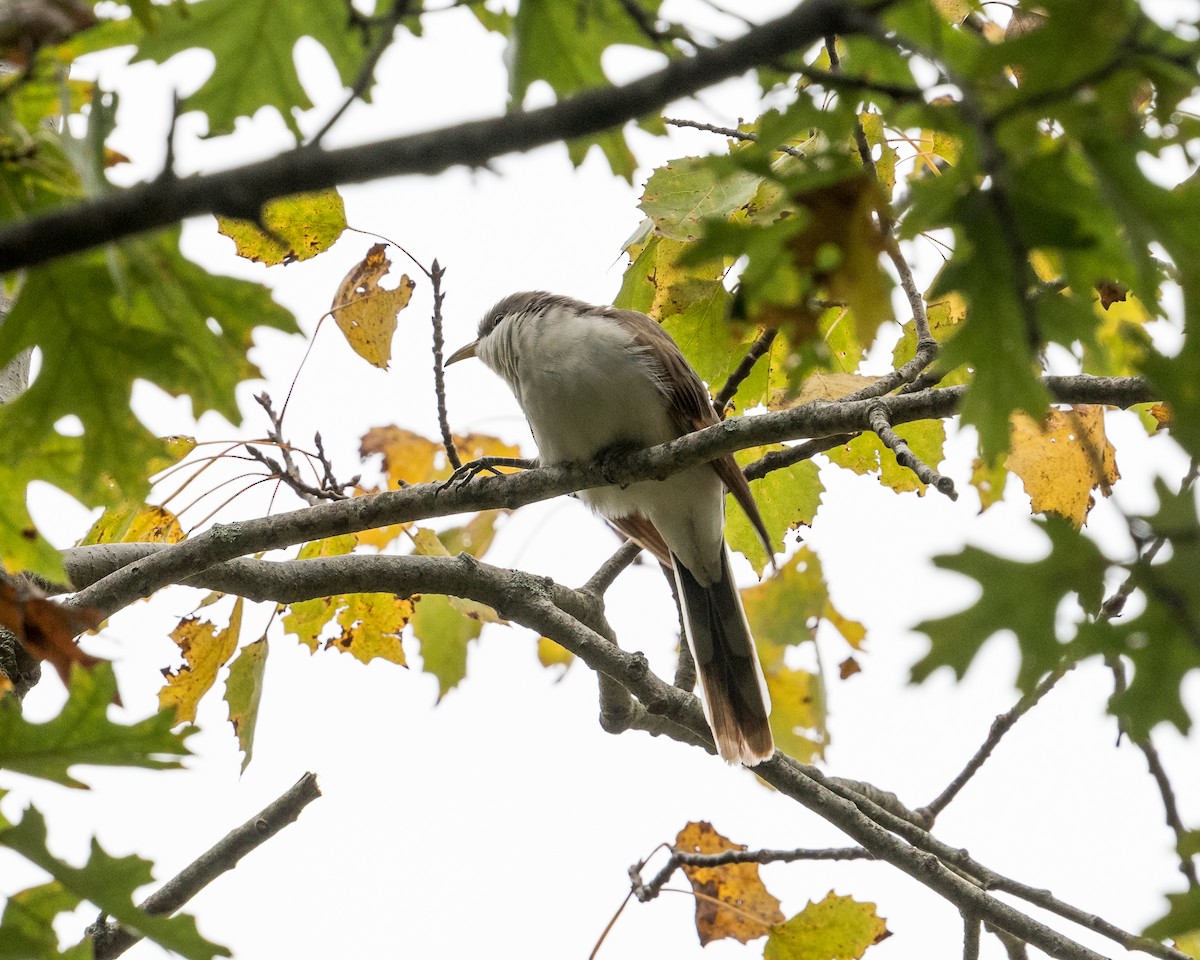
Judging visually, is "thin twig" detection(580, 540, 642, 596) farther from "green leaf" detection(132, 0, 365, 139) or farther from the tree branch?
"green leaf" detection(132, 0, 365, 139)

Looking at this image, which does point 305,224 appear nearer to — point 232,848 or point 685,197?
point 685,197

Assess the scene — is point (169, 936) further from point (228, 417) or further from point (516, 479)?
point (516, 479)

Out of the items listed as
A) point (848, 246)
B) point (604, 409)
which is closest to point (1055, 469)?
point (604, 409)

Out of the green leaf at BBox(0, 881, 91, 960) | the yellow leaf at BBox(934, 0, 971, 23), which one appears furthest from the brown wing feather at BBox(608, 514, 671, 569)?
the green leaf at BBox(0, 881, 91, 960)

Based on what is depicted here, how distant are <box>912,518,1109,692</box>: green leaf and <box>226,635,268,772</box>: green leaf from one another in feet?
8.99

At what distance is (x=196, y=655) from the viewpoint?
13.1ft

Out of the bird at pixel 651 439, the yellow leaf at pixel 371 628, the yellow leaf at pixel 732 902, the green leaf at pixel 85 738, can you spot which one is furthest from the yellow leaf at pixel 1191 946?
the green leaf at pixel 85 738

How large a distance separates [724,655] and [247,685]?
2105 millimetres

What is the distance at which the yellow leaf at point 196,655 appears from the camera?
4000 millimetres

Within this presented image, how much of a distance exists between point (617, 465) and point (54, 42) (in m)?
2.33

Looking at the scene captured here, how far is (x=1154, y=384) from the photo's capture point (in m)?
1.60

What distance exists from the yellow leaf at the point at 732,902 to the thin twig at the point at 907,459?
2.02 m

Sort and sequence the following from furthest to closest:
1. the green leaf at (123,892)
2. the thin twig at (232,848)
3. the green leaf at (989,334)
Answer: the thin twig at (232,848) → the green leaf at (123,892) → the green leaf at (989,334)

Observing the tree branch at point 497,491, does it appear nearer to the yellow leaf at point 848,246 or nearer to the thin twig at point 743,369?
the thin twig at point 743,369
